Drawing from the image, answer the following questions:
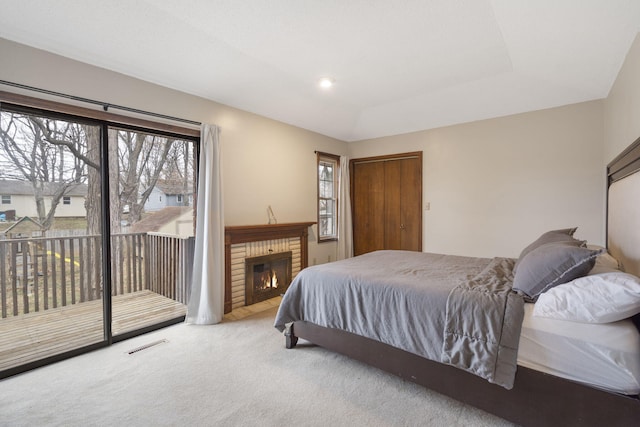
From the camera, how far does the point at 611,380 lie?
54.6 inches

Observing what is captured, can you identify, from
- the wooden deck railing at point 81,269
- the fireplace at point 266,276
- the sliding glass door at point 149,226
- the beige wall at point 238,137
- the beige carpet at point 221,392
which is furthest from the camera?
the fireplace at point 266,276

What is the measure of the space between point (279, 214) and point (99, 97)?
7.92 ft

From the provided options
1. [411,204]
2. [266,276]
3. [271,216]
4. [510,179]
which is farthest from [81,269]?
[510,179]

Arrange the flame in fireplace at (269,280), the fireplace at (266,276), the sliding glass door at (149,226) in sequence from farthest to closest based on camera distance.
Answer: the flame in fireplace at (269,280)
the fireplace at (266,276)
the sliding glass door at (149,226)

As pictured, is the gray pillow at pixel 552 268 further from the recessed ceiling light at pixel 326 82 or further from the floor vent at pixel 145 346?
the floor vent at pixel 145 346

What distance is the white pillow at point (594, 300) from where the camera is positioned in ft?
4.61

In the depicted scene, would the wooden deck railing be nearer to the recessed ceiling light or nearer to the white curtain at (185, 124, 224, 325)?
the white curtain at (185, 124, 224, 325)

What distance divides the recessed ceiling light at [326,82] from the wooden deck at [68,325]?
10.1ft

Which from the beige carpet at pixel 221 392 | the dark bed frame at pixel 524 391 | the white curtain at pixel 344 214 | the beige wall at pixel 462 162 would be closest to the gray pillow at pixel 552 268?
the dark bed frame at pixel 524 391

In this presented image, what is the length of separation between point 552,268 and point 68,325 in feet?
14.1

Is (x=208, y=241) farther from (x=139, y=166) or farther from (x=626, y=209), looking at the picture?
(x=626, y=209)

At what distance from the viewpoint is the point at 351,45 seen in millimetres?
2566

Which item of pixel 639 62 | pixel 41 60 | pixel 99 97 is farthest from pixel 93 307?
pixel 639 62

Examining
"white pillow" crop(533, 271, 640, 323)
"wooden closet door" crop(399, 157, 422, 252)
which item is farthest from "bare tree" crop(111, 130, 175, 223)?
"white pillow" crop(533, 271, 640, 323)
